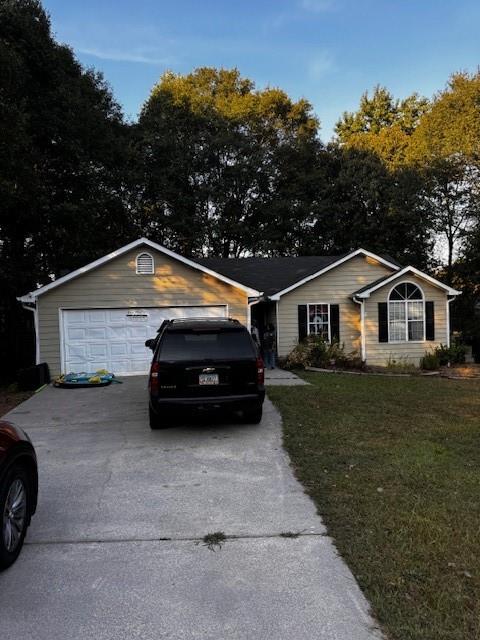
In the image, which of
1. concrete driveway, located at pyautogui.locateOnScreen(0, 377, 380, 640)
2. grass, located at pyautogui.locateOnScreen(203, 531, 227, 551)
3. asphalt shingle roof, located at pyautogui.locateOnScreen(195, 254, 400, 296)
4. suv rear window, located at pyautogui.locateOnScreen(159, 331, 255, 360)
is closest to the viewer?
concrete driveway, located at pyautogui.locateOnScreen(0, 377, 380, 640)

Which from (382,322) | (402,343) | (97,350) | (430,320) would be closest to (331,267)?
(382,322)

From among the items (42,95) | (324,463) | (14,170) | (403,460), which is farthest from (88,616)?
(42,95)

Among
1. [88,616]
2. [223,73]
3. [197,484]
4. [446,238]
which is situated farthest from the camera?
[223,73]

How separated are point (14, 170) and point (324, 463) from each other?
14.8 m

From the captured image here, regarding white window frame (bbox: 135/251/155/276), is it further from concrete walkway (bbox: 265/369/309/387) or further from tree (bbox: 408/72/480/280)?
tree (bbox: 408/72/480/280)

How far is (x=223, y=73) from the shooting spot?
3625 cm

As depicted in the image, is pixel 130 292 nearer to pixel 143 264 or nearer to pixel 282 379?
pixel 143 264

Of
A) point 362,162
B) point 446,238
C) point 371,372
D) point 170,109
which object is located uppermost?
point 170,109

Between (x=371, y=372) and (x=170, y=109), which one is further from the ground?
(x=170, y=109)

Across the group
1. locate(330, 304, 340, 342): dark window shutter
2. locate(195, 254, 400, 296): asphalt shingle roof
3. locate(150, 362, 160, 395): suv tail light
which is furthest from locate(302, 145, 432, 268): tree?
locate(150, 362, 160, 395): suv tail light

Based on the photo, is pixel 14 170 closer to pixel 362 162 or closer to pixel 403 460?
pixel 403 460

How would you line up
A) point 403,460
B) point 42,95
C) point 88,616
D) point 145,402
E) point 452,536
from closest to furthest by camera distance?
point 88,616
point 452,536
point 403,460
point 145,402
point 42,95

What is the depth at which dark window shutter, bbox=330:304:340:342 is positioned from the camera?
19.0 metres

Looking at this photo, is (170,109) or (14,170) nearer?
(14,170)
